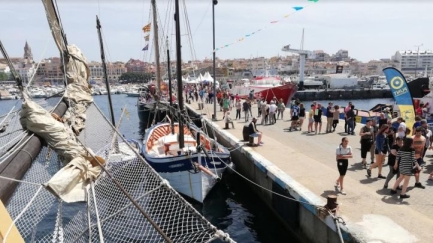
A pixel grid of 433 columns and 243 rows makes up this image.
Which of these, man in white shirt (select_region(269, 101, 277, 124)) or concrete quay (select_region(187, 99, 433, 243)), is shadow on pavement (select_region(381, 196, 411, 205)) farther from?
man in white shirt (select_region(269, 101, 277, 124))

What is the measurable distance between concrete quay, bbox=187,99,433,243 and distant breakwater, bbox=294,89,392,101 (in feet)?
165

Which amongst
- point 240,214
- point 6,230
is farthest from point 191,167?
point 6,230

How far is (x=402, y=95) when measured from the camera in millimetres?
16062

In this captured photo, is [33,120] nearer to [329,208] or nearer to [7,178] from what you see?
[7,178]

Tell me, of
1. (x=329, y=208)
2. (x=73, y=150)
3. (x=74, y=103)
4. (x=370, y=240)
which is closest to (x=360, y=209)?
(x=329, y=208)

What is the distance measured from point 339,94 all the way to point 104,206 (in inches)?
2569

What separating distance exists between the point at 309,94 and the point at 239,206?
55.3 metres

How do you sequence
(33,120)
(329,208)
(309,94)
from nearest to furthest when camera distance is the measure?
(33,120), (329,208), (309,94)

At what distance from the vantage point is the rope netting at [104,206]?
220 inches

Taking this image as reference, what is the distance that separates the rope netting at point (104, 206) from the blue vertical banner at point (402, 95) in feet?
36.7

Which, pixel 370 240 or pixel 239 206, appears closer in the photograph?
pixel 370 240

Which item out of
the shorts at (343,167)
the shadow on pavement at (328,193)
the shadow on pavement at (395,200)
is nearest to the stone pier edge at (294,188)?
the shadow on pavement at (328,193)

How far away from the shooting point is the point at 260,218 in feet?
36.5

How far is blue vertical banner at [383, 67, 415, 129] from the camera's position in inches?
612
